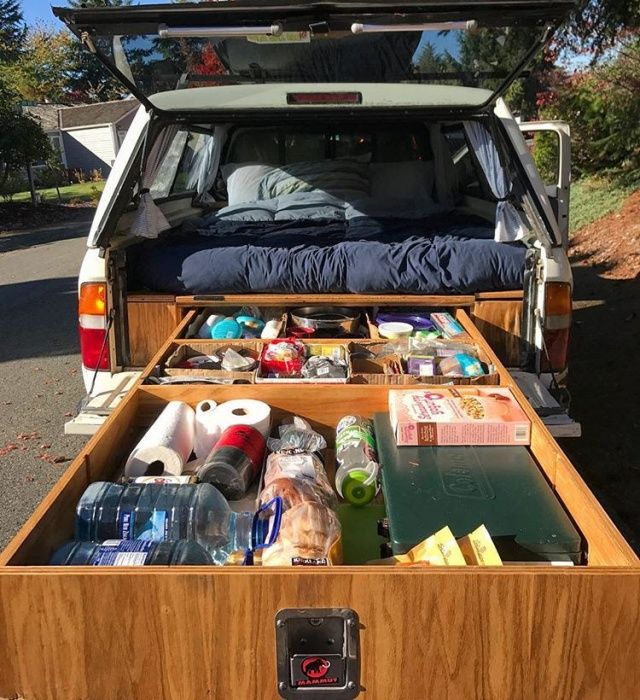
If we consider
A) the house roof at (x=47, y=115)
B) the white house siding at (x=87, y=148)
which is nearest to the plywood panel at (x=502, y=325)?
the white house siding at (x=87, y=148)

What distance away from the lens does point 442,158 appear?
5.84 metres

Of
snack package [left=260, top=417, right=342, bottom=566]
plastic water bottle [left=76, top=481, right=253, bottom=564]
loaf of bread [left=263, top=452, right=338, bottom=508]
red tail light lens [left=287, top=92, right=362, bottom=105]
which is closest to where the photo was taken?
snack package [left=260, top=417, right=342, bottom=566]

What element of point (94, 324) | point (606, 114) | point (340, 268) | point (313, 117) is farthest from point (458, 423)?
point (606, 114)

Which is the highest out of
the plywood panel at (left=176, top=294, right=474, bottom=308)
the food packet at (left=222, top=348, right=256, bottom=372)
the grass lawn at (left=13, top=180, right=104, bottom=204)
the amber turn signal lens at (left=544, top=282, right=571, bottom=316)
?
the amber turn signal lens at (left=544, top=282, right=571, bottom=316)

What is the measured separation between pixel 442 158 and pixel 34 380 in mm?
3928

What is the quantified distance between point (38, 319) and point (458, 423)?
22.7 feet

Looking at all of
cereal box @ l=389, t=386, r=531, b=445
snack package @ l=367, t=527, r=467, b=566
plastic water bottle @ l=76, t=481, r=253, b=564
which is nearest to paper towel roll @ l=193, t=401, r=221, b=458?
plastic water bottle @ l=76, t=481, r=253, b=564

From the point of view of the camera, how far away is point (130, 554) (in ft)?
5.48

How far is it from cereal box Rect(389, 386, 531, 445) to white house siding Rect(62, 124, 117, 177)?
3957 centimetres

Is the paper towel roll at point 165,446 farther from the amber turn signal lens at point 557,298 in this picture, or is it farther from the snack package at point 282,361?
the amber turn signal lens at point 557,298

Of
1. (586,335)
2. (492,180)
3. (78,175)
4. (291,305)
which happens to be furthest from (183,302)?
(78,175)

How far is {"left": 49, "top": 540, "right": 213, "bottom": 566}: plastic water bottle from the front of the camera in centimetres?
166

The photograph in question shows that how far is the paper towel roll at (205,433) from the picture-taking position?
2543mm

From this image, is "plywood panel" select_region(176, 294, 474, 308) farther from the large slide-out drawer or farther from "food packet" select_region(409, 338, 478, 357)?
the large slide-out drawer
